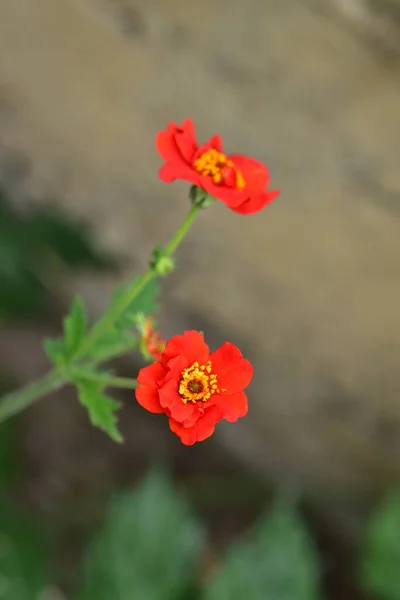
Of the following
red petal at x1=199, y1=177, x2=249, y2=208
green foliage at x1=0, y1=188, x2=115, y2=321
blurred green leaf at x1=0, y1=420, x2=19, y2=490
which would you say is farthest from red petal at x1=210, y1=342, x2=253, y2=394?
blurred green leaf at x1=0, y1=420, x2=19, y2=490

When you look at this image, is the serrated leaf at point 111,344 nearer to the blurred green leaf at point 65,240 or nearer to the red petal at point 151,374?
the red petal at point 151,374

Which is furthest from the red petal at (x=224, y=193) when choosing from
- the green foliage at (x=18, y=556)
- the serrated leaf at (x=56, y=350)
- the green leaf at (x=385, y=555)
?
the green leaf at (x=385, y=555)

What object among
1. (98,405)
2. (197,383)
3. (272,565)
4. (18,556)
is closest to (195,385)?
(197,383)

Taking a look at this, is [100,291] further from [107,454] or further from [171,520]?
[171,520]

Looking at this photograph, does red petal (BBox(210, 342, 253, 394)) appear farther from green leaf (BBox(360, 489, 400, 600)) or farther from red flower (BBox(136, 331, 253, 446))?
green leaf (BBox(360, 489, 400, 600))

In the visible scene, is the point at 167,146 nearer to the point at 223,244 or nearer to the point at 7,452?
the point at 223,244

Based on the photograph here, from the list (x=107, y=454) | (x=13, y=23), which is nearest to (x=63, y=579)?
(x=107, y=454)
